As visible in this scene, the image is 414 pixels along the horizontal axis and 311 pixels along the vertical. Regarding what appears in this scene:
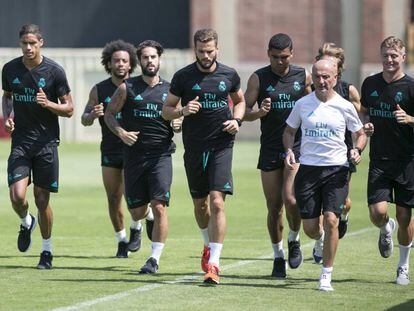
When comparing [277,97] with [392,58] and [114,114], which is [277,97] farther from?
[114,114]

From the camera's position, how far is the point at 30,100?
45.6 ft

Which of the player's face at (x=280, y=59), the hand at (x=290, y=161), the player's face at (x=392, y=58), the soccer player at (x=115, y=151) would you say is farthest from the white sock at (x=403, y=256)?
the soccer player at (x=115, y=151)

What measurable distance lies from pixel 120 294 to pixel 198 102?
7.35ft

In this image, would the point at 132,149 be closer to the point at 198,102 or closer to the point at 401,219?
the point at 198,102

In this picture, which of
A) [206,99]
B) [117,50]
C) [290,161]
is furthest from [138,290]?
[117,50]

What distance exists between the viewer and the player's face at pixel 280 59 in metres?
13.2

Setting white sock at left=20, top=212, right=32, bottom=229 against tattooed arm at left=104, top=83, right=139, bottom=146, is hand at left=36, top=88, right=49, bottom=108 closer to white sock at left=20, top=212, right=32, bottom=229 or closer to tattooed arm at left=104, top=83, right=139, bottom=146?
tattooed arm at left=104, top=83, right=139, bottom=146

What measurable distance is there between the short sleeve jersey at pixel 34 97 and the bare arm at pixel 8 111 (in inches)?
3.5

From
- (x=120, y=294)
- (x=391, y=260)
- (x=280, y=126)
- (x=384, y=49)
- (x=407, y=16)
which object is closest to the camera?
(x=120, y=294)

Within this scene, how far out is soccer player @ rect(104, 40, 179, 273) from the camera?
1335cm

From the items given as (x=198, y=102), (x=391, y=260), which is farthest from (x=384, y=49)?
(x=391, y=260)

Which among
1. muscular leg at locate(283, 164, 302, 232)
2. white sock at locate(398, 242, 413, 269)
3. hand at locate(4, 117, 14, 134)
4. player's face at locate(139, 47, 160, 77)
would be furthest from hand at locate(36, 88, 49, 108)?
white sock at locate(398, 242, 413, 269)

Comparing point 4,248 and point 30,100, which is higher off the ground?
point 30,100

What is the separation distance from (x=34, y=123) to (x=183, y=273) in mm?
2380
